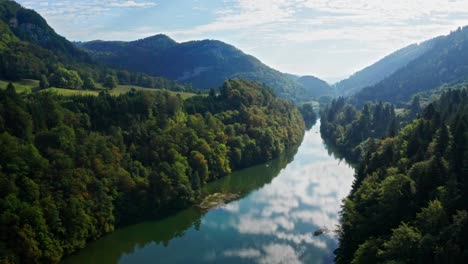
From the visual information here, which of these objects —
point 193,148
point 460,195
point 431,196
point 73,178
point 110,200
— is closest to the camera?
point 460,195

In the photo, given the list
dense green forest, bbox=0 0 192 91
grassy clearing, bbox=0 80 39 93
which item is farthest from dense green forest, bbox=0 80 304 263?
dense green forest, bbox=0 0 192 91

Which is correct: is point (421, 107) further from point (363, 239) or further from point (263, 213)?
point (363, 239)

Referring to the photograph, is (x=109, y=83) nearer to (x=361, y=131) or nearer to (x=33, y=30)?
(x=33, y=30)

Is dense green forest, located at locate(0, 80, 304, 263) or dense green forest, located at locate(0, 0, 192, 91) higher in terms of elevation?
dense green forest, located at locate(0, 0, 192, 91)

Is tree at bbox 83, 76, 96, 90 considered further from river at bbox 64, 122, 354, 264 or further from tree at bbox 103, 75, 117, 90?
river at bbox 64, 122, 354, 264

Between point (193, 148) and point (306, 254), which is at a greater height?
point (193, 148)

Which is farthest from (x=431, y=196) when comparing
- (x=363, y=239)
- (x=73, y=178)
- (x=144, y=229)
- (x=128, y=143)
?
(x=128, y=143)

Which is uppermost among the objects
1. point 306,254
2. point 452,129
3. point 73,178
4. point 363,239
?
point 452,129

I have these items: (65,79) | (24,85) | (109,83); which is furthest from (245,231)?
(109,83)
